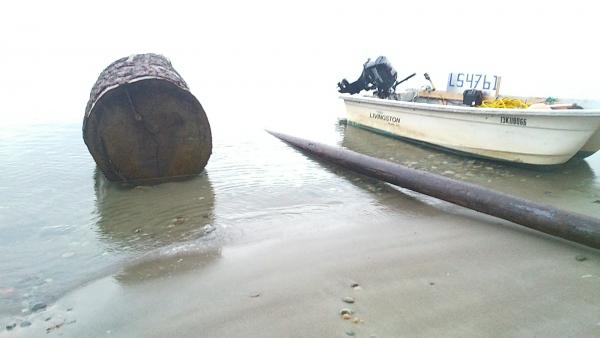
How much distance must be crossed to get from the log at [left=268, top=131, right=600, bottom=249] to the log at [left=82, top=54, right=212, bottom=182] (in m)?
2.65

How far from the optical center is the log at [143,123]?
17.8 feet

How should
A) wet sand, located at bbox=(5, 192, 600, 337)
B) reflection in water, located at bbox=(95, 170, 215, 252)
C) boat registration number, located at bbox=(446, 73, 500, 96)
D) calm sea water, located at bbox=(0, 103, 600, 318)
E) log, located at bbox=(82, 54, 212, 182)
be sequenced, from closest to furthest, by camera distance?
wet sand, located at bbox=(5, 192, 600, 337)
calm sea water, located at bbox=(0, 103, 600, 318)
reflection in water, located at bbox=(95, 170, 215, 252)
log, located at bbox=(82, 54, 212, 182)
boat registration number, located at bbox=(446, 73, 500, 96)

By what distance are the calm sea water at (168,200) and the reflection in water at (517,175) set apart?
0.02 m

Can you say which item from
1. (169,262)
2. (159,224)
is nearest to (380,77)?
(159,224)

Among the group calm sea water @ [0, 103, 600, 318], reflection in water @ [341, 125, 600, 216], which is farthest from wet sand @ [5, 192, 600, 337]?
reflection in water @ [341, 125, 600, 216]

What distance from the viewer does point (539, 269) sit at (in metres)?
3.18

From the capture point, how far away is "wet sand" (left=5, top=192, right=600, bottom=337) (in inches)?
98.0

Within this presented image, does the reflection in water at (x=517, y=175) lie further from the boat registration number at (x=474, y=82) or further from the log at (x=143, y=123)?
the log at (x=143, y=123)

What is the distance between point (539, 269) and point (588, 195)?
2.98 m

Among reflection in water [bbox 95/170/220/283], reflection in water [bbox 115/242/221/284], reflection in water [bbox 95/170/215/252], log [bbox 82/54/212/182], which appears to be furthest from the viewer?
log [bbox 82/54/212/182]

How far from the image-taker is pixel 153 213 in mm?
4734

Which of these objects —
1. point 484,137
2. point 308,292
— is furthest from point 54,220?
point 484,137

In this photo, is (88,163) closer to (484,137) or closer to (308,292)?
(308,292)

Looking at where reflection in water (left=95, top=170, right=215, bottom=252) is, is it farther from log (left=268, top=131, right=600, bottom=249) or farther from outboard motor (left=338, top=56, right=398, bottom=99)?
outboard motor (left=338, top=56, right=398, bottom=99)
